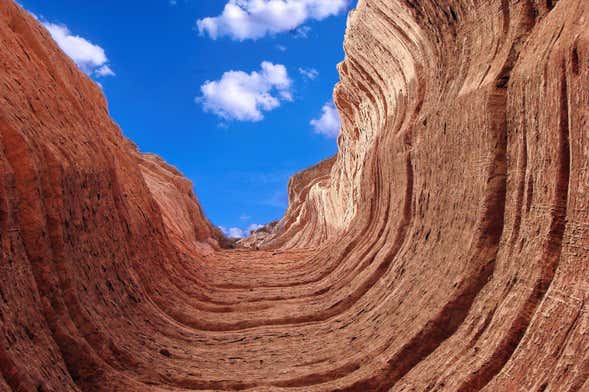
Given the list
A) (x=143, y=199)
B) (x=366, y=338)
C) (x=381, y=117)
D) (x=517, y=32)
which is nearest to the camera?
(x=517, y=32)

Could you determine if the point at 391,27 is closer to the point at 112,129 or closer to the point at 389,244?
the point at 389,244

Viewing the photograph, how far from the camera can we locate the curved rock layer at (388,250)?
4.64 m

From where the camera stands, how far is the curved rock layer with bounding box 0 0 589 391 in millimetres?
4637

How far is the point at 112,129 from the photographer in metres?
11.3

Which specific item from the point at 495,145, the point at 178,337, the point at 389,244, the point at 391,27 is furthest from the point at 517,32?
the point at 178,337

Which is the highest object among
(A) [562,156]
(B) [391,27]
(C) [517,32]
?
(B) [391,27]

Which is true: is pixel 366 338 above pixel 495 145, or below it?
below

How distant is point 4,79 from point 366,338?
232 inches

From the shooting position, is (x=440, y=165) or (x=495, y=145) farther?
(x=440, y=165)

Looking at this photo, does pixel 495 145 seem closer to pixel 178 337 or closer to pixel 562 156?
pixel 562 156

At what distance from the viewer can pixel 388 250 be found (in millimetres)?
8648

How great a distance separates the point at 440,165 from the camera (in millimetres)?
7422

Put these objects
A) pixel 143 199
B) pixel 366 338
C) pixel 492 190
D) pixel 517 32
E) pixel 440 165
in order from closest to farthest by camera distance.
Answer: pixel 492 190
pixel 517 32
pixel 366 338
pixel 440 165
pixel 143 199

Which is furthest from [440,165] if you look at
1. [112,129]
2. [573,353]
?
[112,129]
